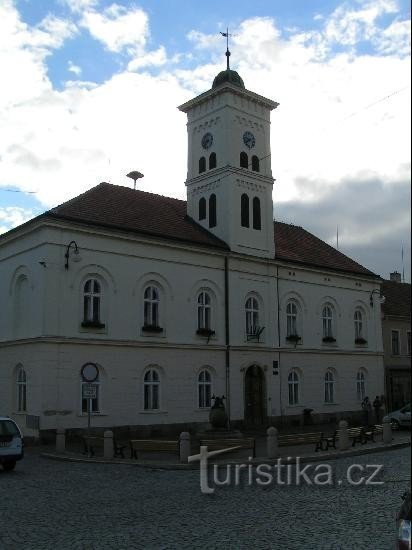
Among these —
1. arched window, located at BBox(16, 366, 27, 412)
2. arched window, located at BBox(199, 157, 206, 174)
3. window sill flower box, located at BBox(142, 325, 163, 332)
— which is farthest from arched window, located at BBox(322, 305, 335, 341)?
arched window, located at BBox(16, 366, 27, 412)

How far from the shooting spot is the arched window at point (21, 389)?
25453mm

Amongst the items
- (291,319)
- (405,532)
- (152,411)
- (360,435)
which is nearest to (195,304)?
(152,411)

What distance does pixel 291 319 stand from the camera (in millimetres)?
34750

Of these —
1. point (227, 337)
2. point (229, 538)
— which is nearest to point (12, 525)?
point (229, 538)

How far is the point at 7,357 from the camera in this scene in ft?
87.8

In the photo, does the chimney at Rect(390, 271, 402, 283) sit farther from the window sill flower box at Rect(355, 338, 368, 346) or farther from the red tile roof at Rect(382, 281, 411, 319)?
the window sill flower box at Rect(355, 338, 368, 346)

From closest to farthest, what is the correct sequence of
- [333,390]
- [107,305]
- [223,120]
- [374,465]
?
[374,465], [107,305], [223,120], [333,390]

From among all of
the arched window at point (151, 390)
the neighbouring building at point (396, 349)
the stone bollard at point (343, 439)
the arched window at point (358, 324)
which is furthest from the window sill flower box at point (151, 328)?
the neighbouring building at point (396, 349)

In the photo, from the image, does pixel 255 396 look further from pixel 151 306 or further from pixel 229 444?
pixel 229 444

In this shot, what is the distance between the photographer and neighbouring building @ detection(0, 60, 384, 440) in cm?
2531

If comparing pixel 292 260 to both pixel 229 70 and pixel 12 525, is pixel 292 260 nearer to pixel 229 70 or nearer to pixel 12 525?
pixel 229 70

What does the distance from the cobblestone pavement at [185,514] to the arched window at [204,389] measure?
1336cm

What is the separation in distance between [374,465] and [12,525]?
35.3 ft

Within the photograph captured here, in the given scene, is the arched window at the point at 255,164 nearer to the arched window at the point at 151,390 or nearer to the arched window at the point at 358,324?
the arched window at the point at 358,324
